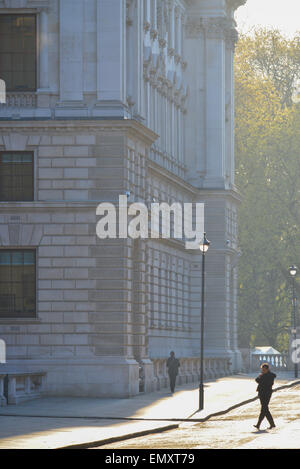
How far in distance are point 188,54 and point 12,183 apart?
28.9 m

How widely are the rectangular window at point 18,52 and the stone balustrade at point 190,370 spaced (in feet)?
41.6

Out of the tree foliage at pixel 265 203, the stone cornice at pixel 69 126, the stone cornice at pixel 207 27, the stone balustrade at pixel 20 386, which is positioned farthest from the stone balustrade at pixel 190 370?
the stone cornice at pixel 207 27

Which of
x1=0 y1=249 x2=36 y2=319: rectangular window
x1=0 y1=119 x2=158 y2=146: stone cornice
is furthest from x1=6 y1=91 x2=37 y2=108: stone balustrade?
x1=0 y1=249 x2=36 y2=319: rectangular window

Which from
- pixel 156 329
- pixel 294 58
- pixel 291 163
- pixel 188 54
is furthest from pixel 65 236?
pixel 294 58

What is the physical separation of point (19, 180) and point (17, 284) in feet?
13.3

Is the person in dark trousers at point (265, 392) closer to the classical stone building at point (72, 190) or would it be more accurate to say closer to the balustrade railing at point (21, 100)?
the classical stone building at point (72, 190)

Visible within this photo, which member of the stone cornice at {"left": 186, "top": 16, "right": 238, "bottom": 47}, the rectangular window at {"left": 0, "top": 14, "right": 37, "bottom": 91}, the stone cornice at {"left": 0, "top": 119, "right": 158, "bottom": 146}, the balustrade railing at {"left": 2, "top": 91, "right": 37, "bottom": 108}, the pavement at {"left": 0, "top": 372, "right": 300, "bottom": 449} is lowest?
the pavement at {"left": 0, "top": 372, "right": 300, "bottom": 449}

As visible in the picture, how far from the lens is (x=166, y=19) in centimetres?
6781

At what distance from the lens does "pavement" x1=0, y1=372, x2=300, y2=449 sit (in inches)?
1107

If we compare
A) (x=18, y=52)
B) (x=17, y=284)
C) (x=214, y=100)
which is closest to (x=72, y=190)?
(x=17, y=284)

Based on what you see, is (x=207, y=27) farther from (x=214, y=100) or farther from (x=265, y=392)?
(x=265, y=392)

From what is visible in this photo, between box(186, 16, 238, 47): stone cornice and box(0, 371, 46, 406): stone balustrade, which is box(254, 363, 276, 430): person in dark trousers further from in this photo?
box(186, 16, 238, 47): stone cornice

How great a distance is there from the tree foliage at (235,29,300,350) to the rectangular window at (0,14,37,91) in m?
40.1
